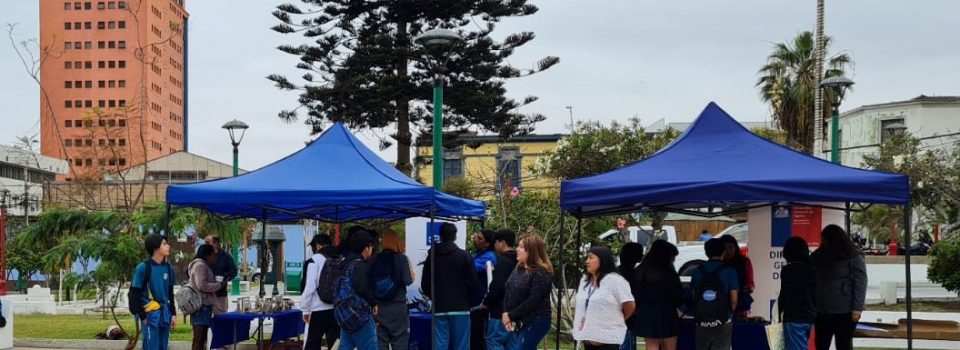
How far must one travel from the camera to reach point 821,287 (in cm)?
816

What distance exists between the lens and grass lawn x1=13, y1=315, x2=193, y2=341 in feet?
46.5

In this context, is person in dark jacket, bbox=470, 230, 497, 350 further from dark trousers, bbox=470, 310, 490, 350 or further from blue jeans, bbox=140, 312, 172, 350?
blue jeans, bbox=140, 312, 172, 350

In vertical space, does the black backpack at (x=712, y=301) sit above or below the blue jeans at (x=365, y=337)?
above

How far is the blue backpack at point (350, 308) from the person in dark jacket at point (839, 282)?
12.4 ft

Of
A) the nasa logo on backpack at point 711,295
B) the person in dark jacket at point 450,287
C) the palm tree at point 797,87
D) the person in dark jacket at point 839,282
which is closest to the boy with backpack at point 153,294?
the person in dark jacket at point 450,287

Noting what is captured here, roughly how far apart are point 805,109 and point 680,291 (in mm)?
30778

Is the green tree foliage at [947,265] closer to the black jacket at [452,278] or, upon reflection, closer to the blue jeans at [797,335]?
the blue jeans at [797,335]

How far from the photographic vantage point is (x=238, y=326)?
10.1 meters

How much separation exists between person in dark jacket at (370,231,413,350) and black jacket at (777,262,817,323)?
3.13 metres

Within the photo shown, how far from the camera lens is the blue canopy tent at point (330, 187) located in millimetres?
9031

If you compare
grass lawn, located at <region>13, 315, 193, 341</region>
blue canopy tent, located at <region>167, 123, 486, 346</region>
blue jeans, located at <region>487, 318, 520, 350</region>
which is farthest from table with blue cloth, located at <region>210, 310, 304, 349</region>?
grass lawn, located at <region>13, 315, 193, 341</region>

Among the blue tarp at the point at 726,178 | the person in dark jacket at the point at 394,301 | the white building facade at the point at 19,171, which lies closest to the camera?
the blue tarp at the point at 726,178

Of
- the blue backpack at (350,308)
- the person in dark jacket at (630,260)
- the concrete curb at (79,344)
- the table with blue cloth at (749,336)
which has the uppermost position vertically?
the person in dark jacket at (630,260)

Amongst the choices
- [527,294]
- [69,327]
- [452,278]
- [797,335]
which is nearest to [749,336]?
[797,335]
